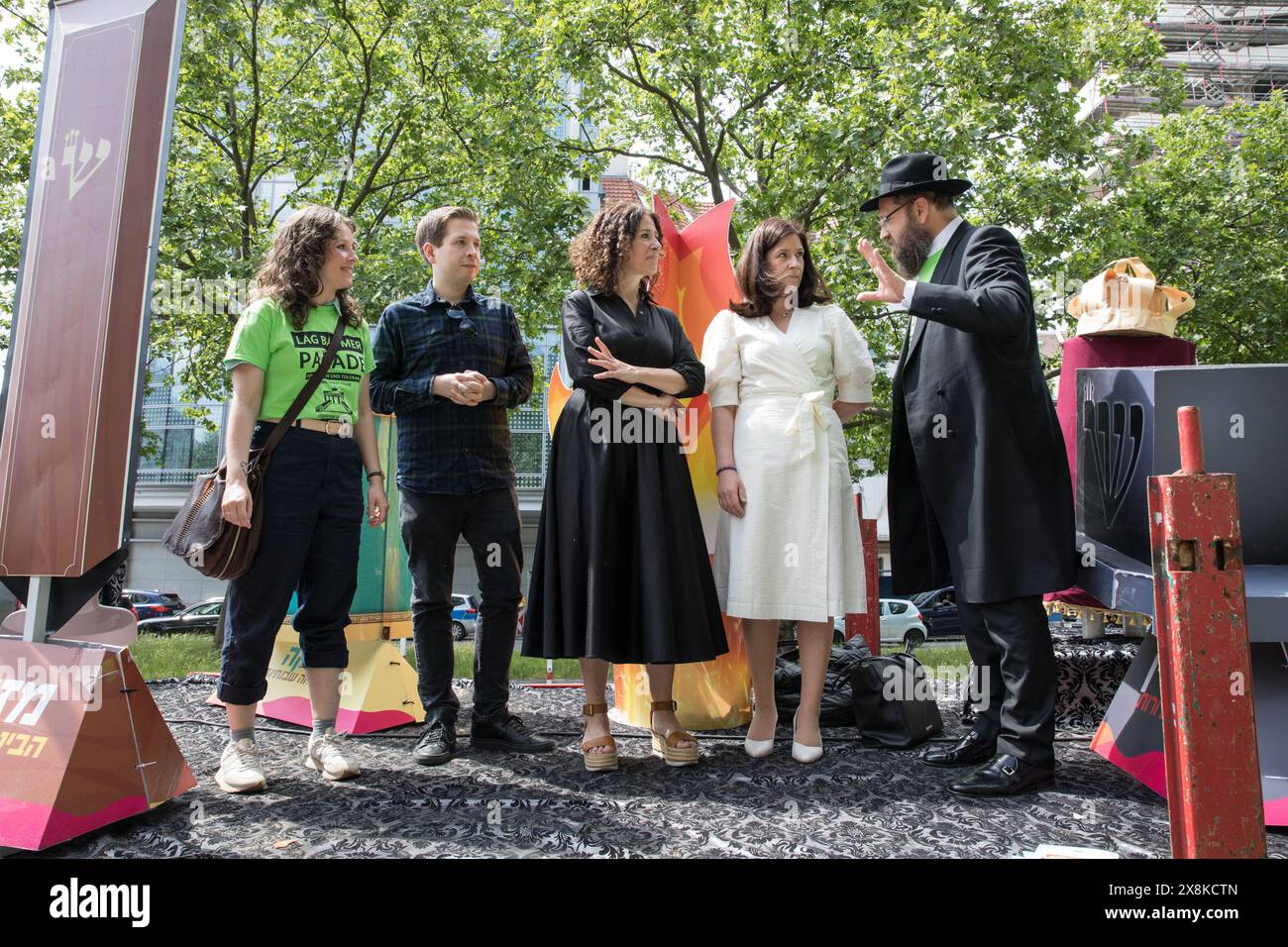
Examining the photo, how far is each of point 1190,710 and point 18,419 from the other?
12.2ft

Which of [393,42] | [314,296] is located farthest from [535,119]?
[314,296]

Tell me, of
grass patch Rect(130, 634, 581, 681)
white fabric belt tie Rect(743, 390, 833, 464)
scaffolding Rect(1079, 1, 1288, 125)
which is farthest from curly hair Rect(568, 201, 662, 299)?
scaffolding Rect(1079, 1, 1288, 125)

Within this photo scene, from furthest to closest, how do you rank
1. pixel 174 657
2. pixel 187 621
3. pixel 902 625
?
pixel 187 621 < pixel 902 625 < pixel 174 657

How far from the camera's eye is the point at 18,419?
2938mm

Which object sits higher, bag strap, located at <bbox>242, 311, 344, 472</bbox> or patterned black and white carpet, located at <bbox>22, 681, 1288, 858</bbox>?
bag strap, located at <bbox>242, 311, 344, 472</bbox>

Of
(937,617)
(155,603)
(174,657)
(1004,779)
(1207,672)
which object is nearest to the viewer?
(1207,672)

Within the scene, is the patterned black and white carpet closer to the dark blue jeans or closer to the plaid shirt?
the dark blue jeans

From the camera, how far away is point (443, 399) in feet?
11.7

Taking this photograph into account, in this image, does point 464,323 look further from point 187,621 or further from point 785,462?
point 187,621

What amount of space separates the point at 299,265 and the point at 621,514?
161 centimetres

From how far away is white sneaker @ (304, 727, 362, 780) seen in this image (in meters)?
3.11

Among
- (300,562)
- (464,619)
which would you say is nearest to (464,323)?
(300,562)

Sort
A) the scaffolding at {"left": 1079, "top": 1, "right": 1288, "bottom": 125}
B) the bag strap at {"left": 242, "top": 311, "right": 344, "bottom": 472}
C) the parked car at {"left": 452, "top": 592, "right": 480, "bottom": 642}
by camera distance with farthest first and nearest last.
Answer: the scaffolding at {"left": 1079, "top": 1, "right": 1288, "bottom": 125}
the parked car at {"left": 452, "top": 592, "right": 480, "bottom": 642}
the bag strap at {"left": 242, "top": 311, "right": 344, "bottom": 472}

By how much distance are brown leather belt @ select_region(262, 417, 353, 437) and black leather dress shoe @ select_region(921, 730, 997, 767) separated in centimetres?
268
